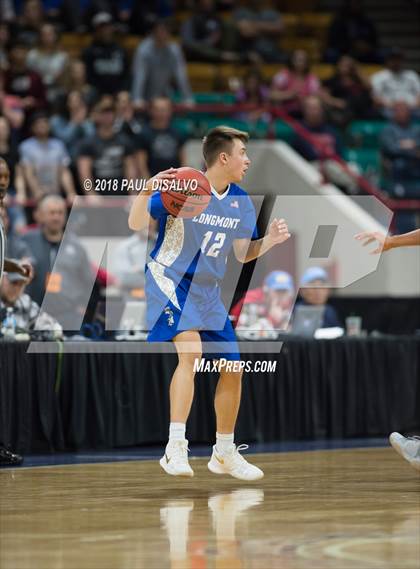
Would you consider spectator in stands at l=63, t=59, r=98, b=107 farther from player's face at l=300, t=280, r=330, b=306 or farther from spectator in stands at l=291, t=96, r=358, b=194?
player's face at l=300, t=280, r=330, b=306

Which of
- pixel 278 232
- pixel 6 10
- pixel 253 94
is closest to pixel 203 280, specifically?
pixel 278 232

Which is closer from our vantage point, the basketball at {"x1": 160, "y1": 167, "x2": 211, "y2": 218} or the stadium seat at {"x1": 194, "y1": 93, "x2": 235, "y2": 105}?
the basketball at {"x1": 160, "y1": 167, "x2": 211, "y2": 218}

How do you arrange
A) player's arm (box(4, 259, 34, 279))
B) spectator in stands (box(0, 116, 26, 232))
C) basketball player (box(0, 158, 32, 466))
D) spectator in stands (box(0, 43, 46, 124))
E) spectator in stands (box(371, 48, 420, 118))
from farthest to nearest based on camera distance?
1. spectator in stands (box(371, 48, 420, 118))
2. spectator in stands (box(0, 43, 46, 124))
3. spectator in stands (box(0, 116, 26, 232))
4. player's arm (box(4, 259, 34, 279))
5. basketball player (box(0, 158, 32, 466))

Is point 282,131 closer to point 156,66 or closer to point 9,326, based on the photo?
point 156,66

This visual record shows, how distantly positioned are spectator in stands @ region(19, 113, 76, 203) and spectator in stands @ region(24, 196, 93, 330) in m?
2.59

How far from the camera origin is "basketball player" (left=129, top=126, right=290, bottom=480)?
7.82m

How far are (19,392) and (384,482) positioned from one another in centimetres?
336

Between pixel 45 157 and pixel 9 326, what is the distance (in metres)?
4.90

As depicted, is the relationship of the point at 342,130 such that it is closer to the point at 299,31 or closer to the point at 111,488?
the point at 299,31

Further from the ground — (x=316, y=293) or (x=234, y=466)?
(x=234, y=466)

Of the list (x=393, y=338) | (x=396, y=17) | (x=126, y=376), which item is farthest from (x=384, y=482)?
(x=396, y=17)

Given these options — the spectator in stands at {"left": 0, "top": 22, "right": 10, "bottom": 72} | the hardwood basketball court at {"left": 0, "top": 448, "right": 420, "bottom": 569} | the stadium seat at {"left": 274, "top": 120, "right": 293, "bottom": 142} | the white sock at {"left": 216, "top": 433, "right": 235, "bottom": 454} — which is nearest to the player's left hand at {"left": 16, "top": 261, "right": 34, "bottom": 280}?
the hardwood basketball court at {"left": 0, "top": 448, "right": 420, "bottom": 569}

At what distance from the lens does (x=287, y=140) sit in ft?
59.8

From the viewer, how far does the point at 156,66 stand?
1772cm
